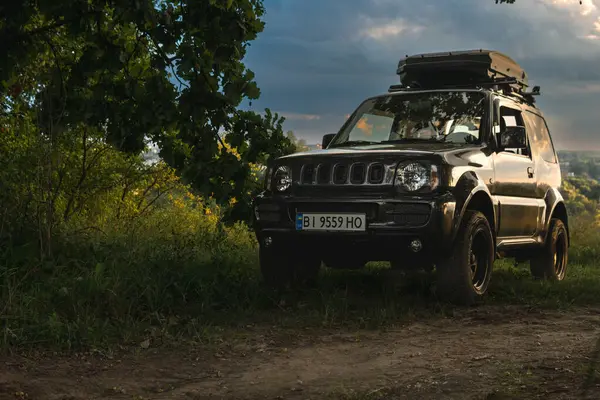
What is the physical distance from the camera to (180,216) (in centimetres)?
1166

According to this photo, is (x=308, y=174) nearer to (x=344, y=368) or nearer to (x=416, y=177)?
(x=416, y=177)

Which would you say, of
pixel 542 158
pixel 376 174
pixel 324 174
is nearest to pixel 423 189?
pixel 376 174

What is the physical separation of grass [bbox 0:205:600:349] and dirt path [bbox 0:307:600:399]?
1.03 ft

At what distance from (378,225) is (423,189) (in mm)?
466

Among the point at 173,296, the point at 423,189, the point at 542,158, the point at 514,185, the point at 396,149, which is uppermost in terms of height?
the point at 542,158

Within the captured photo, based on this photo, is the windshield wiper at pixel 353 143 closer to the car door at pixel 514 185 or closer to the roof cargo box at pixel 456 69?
the car door at pixel 514 185

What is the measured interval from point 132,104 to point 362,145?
7.95ft

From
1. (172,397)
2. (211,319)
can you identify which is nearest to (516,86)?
(211,319)

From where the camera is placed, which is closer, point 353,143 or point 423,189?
point 423,189

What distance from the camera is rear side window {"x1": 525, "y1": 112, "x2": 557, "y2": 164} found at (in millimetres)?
9047

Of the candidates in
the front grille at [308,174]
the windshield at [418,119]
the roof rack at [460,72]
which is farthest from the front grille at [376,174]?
the roof rack at [460,72]

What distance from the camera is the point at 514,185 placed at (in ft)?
26.6

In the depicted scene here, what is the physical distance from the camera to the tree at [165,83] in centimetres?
760

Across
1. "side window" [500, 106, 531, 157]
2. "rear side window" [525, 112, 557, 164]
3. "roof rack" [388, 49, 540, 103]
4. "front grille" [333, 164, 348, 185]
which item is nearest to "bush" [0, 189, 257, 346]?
"front grille" [333, 164, 348, 185]
